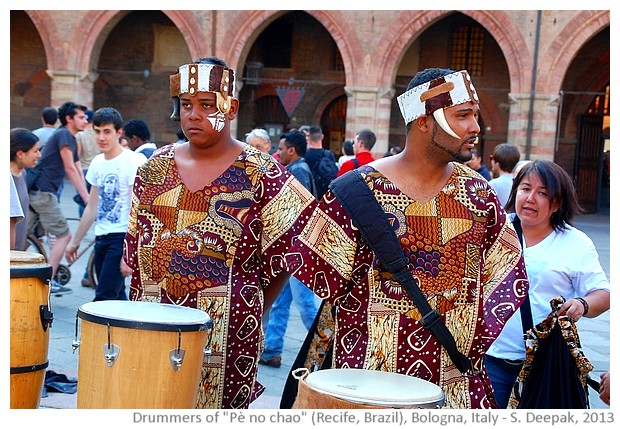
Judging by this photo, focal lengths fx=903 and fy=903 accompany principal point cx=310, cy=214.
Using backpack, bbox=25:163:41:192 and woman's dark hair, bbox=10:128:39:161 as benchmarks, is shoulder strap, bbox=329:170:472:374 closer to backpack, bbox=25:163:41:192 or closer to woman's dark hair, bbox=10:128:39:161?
woman's dark hair, bbox=10:128:39:161

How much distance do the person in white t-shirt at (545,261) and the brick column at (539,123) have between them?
60.9ft

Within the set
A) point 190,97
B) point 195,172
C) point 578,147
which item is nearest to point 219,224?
point 195,172

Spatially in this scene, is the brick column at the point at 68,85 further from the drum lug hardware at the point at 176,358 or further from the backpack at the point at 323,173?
the drum lug hardware at the point at 176,358

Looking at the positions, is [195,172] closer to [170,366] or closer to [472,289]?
[170,366]

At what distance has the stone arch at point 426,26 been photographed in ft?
72.7

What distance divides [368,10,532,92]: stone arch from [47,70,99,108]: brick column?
8062 millimetres

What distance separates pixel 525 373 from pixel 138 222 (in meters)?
1.85

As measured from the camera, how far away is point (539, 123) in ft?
73.3

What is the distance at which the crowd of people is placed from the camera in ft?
10.9

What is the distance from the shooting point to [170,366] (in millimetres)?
3119

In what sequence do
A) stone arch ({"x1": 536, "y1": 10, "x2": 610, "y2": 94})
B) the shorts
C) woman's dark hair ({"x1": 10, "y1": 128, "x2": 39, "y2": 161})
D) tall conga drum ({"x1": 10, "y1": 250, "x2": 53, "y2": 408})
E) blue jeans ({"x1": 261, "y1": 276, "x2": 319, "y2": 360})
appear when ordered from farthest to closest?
stone arch ({"x1": 536, "y1": 10, "x2": 610, "y2": 94})
the shorts
blue jeans ({"x1": 261, "y1": 276, "x2": 319, "y2": 360})
woman's dark hair ({"x1": 10, "y1": 128, "x2": 39, "y2": 161})
tall conga drum ({"x1": 10, "y1": 250, "x2": 53, "y2": 408})

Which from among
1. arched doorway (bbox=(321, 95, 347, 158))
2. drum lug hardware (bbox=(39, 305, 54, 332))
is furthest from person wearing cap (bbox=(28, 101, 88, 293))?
arched doorway (bbox=(321, 95, 347, 158))

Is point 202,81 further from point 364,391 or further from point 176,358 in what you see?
point 364,391

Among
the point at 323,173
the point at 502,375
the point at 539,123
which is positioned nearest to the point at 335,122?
the point at 539,123
